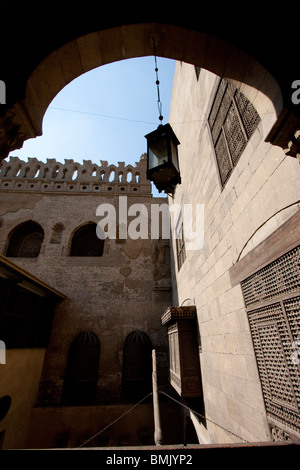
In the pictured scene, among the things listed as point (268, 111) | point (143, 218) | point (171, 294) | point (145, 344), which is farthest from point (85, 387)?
point (268, 111)

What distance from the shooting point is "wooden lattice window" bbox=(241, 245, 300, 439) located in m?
1.74

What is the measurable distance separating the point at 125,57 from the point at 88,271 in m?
7.25

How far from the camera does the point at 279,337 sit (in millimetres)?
1917

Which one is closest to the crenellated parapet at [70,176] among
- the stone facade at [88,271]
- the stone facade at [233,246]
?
the stone facade at [88,271]

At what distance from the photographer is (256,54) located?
169 centimetres

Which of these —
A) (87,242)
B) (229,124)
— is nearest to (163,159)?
(229,124)

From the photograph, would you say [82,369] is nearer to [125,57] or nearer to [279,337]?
[279,337]

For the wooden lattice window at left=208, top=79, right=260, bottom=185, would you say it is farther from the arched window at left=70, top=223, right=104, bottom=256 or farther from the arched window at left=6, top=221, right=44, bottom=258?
the arched window at left=6, top=221, right=44, bottom=258

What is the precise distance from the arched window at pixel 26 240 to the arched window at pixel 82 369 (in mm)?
4023

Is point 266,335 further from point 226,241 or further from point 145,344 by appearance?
point 145,344

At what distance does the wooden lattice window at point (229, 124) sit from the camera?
265 centimetres

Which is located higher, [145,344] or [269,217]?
[269,217]

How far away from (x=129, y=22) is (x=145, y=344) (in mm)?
7673

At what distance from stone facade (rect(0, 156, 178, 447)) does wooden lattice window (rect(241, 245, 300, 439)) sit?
558cm
